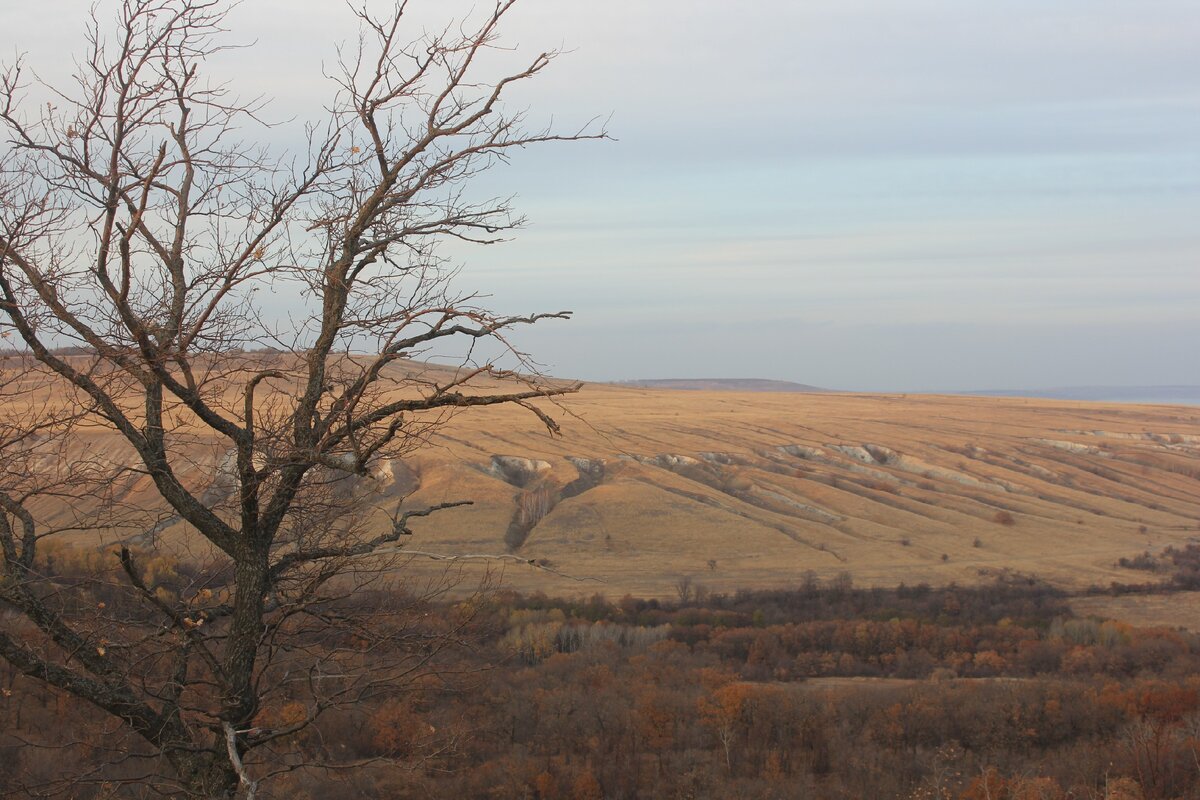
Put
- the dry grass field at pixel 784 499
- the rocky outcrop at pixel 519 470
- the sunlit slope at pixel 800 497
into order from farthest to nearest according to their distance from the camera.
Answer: the rocky outcrop at pixel 519 470 → the sunlit slope at pixel 800 497 → the dry grass field at pixel 784 499

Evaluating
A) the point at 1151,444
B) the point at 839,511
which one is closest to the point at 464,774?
the point at 839,511

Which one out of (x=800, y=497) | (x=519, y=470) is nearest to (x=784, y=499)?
(x=800, y=497)

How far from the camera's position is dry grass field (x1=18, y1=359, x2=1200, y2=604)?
48000 mm

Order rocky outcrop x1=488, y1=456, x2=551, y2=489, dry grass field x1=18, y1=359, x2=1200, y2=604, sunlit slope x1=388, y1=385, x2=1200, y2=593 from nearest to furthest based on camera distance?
dry grass field x1=18, y1=359, x2=1200, y2=604, sunlit slope x1=388, y1=385, x2=1200, y2=593, rocky outcrop x1=488, y1=456, x2=551, y2=489

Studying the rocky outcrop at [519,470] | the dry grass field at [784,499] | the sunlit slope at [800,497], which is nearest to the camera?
the dry grass field at [784,499]

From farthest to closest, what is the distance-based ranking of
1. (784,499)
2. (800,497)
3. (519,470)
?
(800,497), (519,470), (784,499)

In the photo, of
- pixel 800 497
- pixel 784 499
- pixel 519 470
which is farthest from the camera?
pixel 800 497

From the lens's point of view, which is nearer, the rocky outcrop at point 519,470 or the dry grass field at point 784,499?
the dry grass field at point 784,499

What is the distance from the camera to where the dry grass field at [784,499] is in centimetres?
4800

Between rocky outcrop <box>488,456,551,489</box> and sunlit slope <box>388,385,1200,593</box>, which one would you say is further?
rocky outcrop <box>488,456,551,489</box>

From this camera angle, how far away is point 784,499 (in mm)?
59094

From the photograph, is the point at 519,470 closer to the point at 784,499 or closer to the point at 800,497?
the point at 784,499

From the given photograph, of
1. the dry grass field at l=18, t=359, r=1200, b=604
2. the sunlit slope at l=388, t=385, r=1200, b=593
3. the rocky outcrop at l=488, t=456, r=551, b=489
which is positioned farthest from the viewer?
the rocky outcrop at l=488, t=456, r=551, b=489

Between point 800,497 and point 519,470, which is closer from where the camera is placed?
point 519,470
